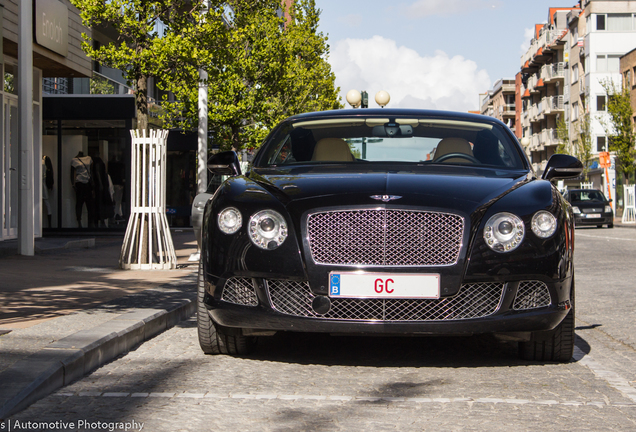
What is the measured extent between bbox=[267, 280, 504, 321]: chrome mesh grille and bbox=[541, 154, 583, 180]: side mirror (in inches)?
63.1

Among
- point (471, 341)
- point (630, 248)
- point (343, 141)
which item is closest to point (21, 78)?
point (343, 141)

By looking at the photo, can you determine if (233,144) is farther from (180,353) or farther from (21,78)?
(180,353)

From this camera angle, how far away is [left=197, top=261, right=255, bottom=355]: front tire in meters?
5.36

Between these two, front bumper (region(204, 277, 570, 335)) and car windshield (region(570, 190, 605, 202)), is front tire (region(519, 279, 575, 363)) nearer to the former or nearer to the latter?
front bumper (region(204, 277, 570, 335))

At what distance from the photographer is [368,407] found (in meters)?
4.13

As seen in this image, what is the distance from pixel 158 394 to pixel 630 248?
16.1 metres

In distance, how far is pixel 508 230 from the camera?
192 inches

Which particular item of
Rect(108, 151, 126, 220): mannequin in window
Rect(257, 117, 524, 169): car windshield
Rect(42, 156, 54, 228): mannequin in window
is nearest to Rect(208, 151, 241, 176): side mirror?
Rect(257, 117, 524, 169): car windshield

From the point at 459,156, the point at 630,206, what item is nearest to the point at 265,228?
the point at 459,156

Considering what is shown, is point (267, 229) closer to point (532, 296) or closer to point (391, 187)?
point (391, 187)

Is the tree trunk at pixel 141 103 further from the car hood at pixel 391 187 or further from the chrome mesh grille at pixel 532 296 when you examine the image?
the chrome mesh grille at pixel 532 296

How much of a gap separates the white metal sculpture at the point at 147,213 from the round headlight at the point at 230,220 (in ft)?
22.1

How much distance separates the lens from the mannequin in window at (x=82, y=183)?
22062 mm

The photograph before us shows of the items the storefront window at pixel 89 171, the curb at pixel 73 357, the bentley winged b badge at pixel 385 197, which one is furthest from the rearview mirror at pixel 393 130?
the storefront window at pixel 89 171
